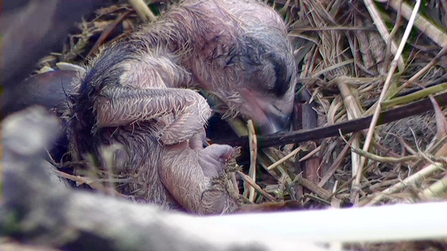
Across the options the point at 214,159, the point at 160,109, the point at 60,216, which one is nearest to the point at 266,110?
the point at 214,159

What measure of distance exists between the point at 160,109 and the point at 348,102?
0.65 m

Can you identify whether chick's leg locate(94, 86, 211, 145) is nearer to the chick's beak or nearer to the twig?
the chick's beak

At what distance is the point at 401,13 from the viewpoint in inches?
73.2

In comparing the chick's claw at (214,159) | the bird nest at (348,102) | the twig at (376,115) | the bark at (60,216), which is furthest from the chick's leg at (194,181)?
the bark at (60,216)

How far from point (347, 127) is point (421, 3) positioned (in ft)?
1.71

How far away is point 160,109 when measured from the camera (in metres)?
1.37

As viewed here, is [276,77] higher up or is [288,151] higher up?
[276,77]

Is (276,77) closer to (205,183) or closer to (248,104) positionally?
(248,104)

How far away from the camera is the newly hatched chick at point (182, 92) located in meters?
1.38

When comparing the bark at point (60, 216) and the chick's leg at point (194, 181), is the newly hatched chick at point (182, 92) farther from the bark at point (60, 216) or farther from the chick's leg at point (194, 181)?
the bark at point (60, 216)

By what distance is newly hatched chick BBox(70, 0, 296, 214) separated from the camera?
4.54ft

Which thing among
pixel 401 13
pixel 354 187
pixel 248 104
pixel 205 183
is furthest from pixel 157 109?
pixel 401 13

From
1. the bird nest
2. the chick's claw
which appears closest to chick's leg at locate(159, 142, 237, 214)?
the chick's claw

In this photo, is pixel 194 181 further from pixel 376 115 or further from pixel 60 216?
pixel 60 216
